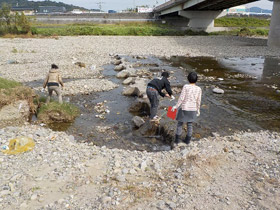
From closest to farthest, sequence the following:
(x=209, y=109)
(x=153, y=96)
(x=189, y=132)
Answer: (x=189, y=132) → (x=153, y=96) → (x=209, y=109)

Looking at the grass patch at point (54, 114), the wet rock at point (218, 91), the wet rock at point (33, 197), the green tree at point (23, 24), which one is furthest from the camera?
the green tree at point (23, 24)

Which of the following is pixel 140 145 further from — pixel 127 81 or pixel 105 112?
pixel 127 81

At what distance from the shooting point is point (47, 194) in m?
4.59

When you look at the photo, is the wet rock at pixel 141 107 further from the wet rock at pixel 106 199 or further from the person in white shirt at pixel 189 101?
the wet rock at pixel 106 199

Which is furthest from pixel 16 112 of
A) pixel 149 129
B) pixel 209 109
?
pixel 209 109

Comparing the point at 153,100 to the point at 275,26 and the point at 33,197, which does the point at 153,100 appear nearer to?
the point at 33,197

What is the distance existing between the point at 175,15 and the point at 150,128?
59522mm

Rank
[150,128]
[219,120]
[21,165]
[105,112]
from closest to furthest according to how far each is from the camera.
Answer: [21,165]
[150,128]
[219,120]
[105,112]

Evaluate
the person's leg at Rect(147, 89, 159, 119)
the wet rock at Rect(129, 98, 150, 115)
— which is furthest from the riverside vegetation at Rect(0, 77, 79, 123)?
the person's leg at Rect(147, 89, 159, 119)

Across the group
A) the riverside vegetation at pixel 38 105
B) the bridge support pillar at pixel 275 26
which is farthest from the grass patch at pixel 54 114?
the bridge support pillar at pixel 275 26

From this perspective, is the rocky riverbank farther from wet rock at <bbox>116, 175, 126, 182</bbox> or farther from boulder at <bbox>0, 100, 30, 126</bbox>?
boulder at <bbox>0, 100, 30, 126</bbox>

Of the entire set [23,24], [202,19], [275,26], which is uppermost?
[202,19]

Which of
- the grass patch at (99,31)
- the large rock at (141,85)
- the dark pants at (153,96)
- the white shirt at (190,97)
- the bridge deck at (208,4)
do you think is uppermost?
the bridge deck at (208,4)

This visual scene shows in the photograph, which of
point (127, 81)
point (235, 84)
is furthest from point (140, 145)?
point (235, 84)
